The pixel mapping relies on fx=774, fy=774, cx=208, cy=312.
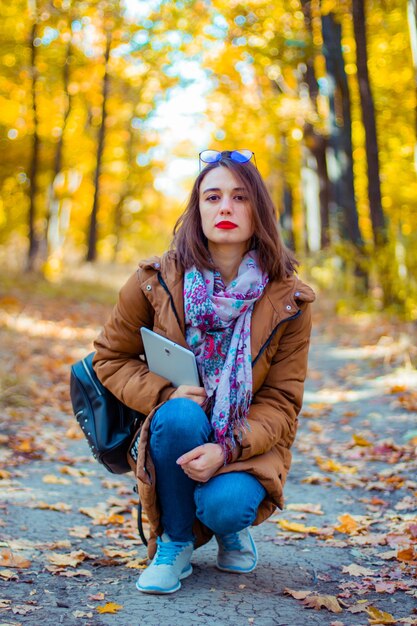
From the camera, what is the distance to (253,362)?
9.87ft

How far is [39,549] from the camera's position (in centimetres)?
350

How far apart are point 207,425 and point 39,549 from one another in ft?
3.74

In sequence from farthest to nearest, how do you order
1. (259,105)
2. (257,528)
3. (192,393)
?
(259,105)
(257,528)
(192,393)

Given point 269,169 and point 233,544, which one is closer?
point 233,544

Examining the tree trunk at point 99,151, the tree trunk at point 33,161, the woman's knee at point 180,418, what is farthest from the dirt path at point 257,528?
the tree trunk at point 99,151

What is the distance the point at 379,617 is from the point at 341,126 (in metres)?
12.1

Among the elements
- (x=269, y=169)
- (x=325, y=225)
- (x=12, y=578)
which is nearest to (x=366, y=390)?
(x=12, y=578)

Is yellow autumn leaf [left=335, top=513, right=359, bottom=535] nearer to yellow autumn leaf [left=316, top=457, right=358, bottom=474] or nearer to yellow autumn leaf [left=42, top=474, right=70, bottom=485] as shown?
yellow autumn leaf [left=316, top=457, right=358, bottom=474]

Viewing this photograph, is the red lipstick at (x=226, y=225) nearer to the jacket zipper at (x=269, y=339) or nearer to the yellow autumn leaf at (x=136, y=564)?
the jacket zipper at (x=269, y=339)

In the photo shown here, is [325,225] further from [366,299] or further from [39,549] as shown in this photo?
[39,549]

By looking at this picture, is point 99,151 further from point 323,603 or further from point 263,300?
point 323,603

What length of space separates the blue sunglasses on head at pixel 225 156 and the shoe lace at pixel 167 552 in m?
1.57

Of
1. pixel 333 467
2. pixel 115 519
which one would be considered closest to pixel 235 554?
pixel 115 519

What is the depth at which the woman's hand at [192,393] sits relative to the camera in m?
2.97
